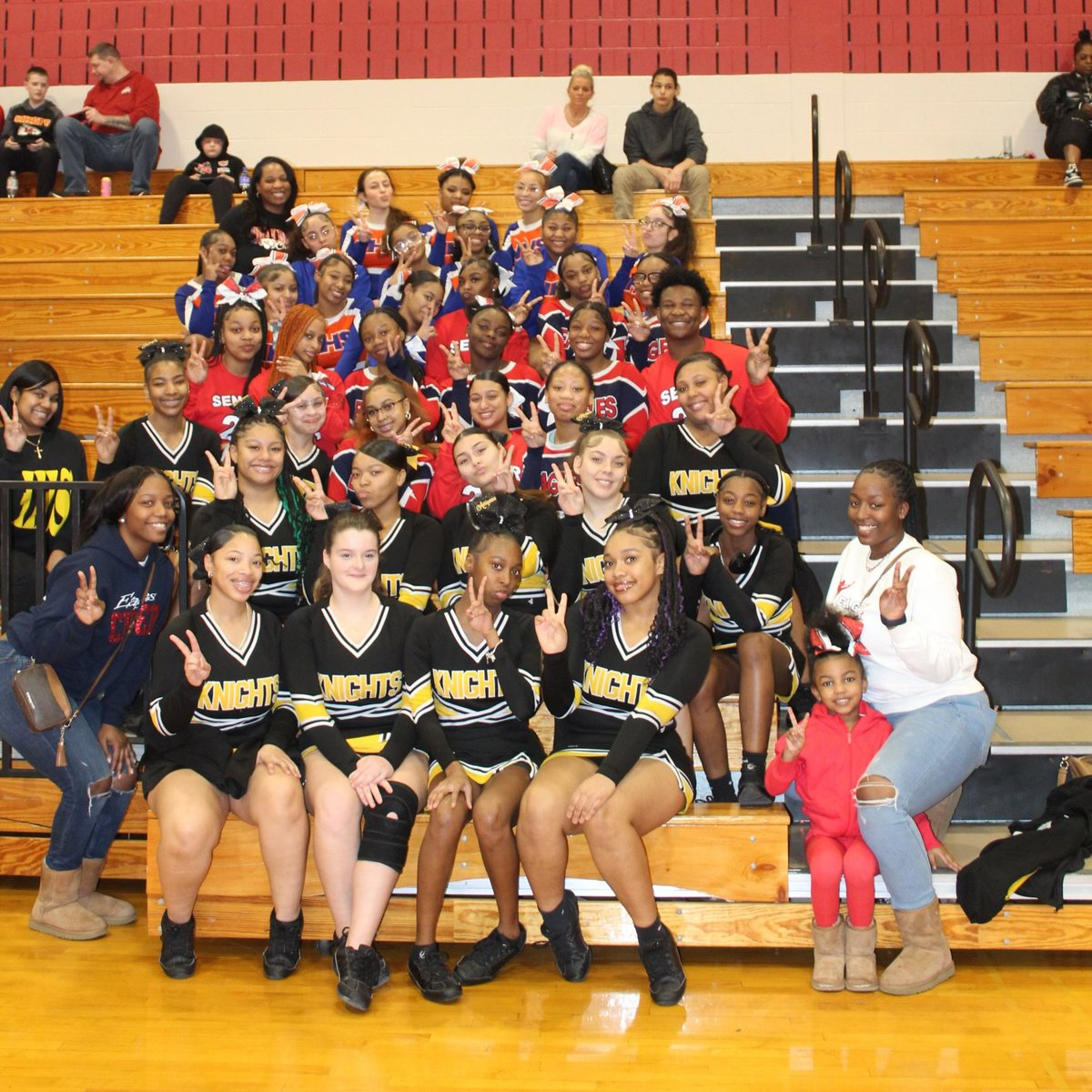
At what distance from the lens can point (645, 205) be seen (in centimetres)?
718

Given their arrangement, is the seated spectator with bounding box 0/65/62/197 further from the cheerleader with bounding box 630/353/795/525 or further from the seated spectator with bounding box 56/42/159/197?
the cheerleader with bounding box 630/353/795/525

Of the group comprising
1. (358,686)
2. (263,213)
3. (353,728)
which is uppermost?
(263,213)

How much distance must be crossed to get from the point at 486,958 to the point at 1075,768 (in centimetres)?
160

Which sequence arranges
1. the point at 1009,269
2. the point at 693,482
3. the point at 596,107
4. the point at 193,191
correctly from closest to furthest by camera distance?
the point at 693,482 → the point at 1009,269 → the point at 193,191 → the point at 596,107

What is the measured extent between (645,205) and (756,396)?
3003 millimetres

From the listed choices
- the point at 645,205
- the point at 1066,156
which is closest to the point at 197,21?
the point at 645,205

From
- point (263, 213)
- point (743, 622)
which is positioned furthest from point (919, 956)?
point (263, 213)

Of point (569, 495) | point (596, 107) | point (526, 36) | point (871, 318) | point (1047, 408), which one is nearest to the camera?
point (569, 495)

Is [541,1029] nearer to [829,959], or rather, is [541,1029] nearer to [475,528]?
[829,959]

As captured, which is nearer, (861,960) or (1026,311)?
(861,960)

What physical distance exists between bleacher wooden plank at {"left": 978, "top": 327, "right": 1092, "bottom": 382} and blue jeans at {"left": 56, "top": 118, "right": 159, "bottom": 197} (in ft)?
16.7

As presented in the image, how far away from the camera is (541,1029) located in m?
3.10

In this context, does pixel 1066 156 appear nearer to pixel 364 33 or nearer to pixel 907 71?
pixel 907 71

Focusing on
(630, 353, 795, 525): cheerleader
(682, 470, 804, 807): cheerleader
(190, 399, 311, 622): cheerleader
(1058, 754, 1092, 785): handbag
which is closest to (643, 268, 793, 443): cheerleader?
(630, 353, 795, 525): cheerleader
